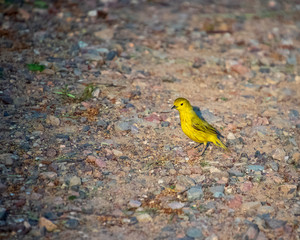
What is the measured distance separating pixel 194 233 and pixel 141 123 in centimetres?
214

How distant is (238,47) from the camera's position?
8.59m

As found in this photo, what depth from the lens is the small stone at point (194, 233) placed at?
4.18 m

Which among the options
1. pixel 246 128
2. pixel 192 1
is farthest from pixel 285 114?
pixel 192 1

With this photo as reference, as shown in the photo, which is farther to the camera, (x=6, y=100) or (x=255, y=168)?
(x=6, y=100)

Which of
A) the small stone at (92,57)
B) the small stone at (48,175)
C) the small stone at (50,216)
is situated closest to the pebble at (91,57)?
the small stone at (92,57)

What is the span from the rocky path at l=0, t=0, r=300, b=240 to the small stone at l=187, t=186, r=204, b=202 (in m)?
0.01

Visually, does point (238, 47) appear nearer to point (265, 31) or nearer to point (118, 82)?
point (265, 31)

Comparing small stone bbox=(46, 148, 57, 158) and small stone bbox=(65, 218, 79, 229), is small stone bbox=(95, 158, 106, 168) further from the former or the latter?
small stone bbox=(65, 218, 79, 229)

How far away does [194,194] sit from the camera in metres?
4.73

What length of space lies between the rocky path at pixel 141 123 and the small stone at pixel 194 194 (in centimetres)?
1

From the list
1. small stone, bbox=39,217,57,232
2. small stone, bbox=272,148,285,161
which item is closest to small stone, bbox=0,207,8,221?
small stone, bbox=39,217,57,232

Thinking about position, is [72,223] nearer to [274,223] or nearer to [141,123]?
[274,223]

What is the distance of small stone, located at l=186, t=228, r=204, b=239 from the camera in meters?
4.18

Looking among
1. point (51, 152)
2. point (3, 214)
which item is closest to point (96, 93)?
point (51, 152)
